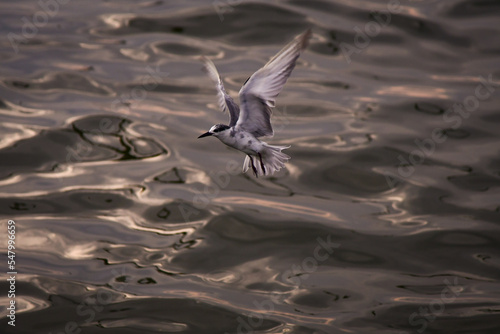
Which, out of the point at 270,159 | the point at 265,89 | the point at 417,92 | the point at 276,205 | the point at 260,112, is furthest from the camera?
the point at 417,92

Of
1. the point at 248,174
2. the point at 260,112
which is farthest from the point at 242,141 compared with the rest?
the point at 248,174

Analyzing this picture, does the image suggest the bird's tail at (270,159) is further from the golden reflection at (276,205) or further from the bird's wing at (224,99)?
the golden reflection at (276,205)

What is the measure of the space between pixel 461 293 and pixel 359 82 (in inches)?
177

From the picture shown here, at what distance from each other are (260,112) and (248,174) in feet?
13.8

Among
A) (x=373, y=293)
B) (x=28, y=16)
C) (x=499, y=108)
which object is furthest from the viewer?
(x=28, y=16)

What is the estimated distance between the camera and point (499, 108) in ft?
36.4

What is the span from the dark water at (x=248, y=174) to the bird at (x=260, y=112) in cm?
243

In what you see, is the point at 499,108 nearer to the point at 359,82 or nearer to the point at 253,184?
the point at 359,82

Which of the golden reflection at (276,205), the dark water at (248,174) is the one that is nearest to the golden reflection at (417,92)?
the dark water at (248,174)

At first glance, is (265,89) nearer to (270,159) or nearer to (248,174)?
(270,159)

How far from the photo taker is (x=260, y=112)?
221 inches

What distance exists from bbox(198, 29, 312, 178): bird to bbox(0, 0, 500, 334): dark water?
243 centimetres

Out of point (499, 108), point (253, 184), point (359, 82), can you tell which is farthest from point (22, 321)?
point (499, 108)

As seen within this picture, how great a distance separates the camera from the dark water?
7.83 m
